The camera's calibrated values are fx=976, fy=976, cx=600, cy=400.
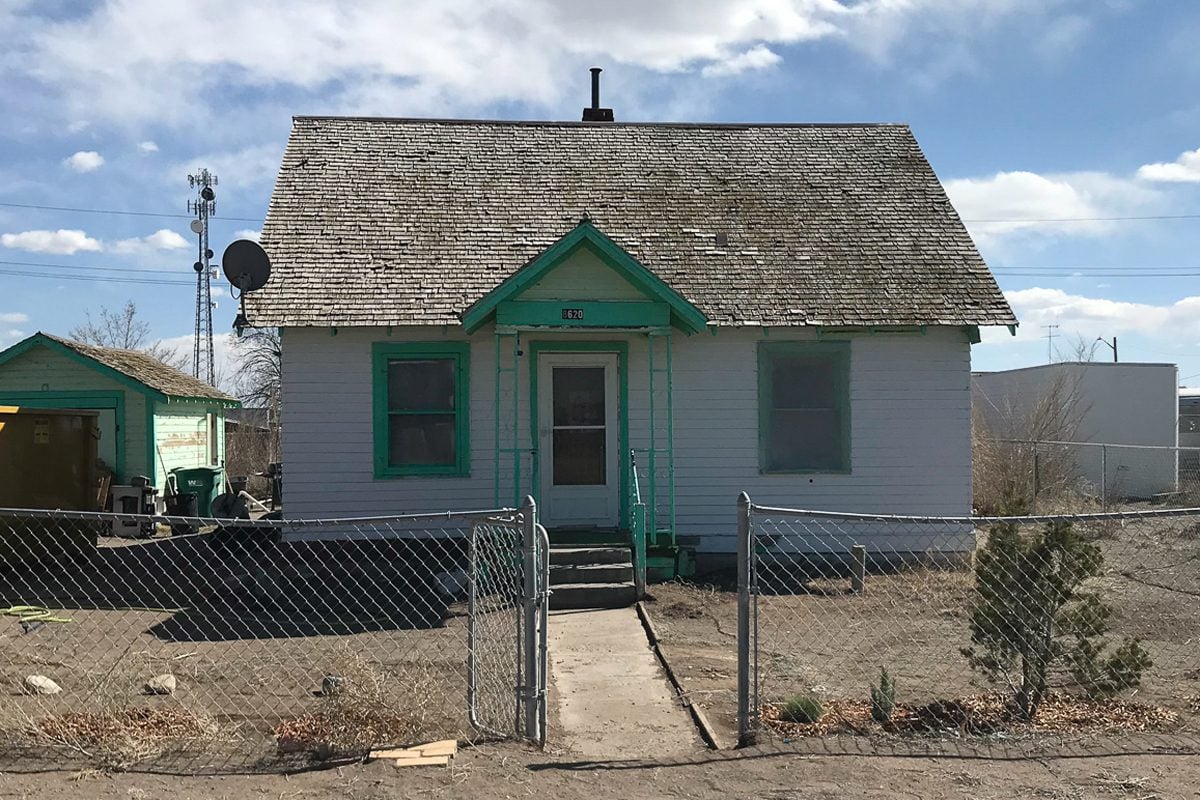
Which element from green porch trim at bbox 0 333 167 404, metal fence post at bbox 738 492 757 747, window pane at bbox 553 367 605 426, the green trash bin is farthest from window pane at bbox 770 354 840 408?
green porch trim at bbox 0 333 167 404

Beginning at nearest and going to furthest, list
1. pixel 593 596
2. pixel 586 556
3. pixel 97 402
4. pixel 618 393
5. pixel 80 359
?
1. pixel 593 596
2. pixel 586 556
3. pixel 618 393
4. pixel 80 359
5. pixel 97 402

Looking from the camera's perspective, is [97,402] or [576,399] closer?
[576,399]

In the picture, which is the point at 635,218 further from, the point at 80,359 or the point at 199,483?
the point at 80,359

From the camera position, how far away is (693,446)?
1264 centimetres

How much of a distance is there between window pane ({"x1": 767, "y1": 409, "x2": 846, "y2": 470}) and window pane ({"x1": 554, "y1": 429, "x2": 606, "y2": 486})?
2286 mm

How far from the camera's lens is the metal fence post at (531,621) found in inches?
213

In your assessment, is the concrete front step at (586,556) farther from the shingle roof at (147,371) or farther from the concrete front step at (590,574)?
the shingle roof at (147,371)

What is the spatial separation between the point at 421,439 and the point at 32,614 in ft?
15.3

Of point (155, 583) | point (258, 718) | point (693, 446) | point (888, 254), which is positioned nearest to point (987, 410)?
point (888, 254)

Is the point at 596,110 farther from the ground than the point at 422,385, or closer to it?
farther from the ground

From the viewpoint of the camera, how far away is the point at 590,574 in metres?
10.5

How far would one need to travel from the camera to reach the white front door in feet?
40.9

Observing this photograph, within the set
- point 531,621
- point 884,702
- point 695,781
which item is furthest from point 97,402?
point 884,702

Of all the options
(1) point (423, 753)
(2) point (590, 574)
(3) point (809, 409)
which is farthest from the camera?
(3) point (809, 409)
